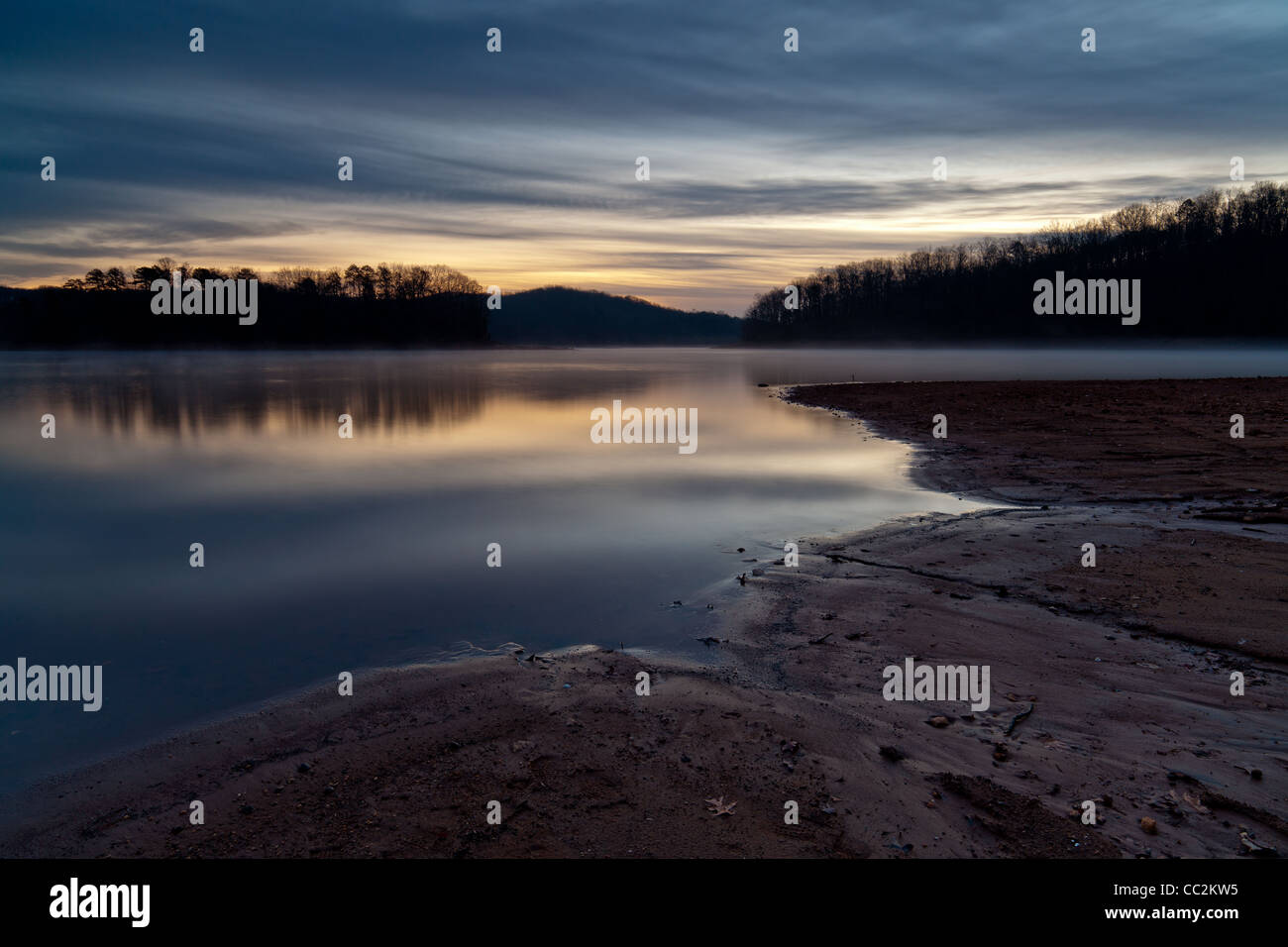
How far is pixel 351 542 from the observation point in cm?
961

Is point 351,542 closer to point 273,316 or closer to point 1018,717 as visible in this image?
point 1018,717

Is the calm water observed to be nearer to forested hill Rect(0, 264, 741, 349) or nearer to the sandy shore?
the sandy shore

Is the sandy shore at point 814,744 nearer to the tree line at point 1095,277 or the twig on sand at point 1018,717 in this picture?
the twig on sand at point 1018,717

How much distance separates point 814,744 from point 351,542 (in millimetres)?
7434

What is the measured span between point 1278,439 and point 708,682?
51.9 feet

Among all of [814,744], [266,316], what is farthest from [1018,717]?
[266,316]

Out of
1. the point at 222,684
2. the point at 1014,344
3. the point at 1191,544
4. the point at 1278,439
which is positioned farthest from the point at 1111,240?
the point at 222,684

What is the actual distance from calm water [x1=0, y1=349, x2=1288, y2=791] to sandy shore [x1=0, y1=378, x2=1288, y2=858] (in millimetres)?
853

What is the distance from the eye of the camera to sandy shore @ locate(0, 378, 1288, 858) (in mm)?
3439

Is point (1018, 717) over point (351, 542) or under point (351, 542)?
under

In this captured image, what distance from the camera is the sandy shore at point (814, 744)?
3.44m

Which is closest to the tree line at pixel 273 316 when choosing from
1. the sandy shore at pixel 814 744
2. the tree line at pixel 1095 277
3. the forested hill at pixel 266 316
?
the forested hill at pixel 266 316

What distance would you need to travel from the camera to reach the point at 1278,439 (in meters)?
14.4
